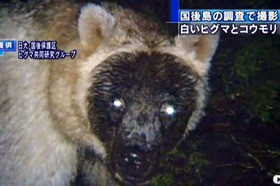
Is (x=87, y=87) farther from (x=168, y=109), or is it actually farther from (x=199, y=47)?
(x=199, y=47)

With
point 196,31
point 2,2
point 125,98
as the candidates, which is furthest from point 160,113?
point 2,2

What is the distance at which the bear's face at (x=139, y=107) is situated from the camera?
86.0 inches

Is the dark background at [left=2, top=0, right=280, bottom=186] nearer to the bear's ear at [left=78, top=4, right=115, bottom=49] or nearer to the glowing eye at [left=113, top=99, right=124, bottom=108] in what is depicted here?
the bear's ear at [left=78, top=4, right=115, bottom=49]

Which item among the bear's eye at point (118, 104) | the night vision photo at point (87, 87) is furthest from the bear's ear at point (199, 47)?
the bear's eye at point (118, 104)

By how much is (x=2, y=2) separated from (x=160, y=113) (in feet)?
2.14

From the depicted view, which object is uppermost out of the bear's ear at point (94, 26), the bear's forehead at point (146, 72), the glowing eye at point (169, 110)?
the bear's ear at point (94, 26)

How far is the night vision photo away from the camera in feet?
7.32

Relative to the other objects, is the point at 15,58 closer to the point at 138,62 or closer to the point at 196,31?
the point at 138,62

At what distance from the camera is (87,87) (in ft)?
7.41
